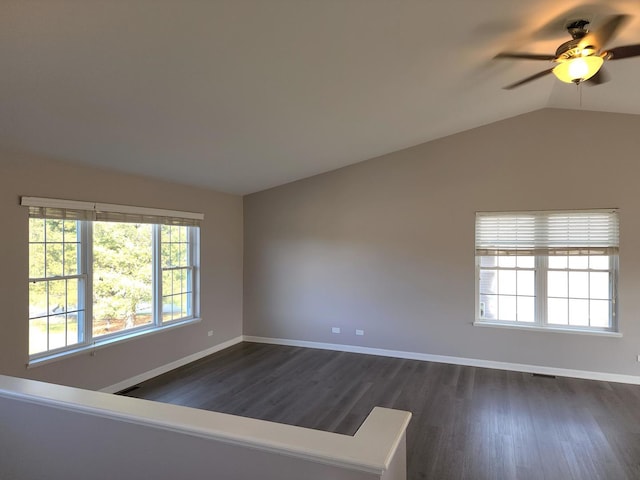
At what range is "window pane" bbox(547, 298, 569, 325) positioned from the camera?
200 inches

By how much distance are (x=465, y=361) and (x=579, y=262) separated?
1932mm

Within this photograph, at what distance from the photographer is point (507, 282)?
17.5ft

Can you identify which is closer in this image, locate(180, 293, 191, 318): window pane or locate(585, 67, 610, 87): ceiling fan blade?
locate(585, 67, 610, 87): ceiling fan blade

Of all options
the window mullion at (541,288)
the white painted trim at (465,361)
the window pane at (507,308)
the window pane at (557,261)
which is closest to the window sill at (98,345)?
the white painted trim at (465,361)

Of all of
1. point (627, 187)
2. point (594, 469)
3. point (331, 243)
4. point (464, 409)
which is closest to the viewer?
point (594, 469)

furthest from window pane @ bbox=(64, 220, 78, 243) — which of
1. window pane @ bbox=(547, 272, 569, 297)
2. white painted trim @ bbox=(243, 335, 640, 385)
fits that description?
window pane @ bbox=(547, 272, 569, 297)

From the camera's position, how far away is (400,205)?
580 centimetres

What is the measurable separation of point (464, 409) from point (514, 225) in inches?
100

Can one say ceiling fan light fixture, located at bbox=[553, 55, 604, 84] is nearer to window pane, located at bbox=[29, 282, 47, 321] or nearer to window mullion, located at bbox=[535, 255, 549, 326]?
window mullion, located at bbox=[535, 255, 549, 326]

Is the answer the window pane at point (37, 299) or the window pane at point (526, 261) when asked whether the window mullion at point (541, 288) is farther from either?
the window pane at point (37, 299)

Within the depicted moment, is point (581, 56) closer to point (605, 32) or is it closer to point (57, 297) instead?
point (605, 32)

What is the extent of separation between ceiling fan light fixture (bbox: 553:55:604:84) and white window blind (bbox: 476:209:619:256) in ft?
9.55

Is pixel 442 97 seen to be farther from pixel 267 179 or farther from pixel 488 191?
pixel 267 179

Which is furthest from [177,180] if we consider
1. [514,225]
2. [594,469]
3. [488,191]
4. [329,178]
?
[594,469]
